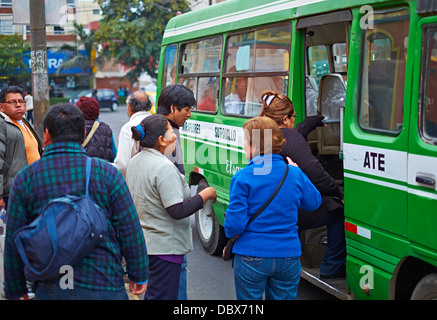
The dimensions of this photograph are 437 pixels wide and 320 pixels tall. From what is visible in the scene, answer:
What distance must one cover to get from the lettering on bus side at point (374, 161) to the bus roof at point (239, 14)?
3.49 feet

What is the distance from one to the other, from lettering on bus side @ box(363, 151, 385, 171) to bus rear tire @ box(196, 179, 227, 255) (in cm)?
310

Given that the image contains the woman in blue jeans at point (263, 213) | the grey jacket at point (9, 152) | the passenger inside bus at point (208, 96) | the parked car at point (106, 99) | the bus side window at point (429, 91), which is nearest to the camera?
the woman in blue jeans at point (263, 213)

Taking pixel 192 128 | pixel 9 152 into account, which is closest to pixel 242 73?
pixel 192 128

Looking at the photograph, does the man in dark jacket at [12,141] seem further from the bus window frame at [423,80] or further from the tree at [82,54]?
the tree at [82,54]

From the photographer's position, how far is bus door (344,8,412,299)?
12.9 ft

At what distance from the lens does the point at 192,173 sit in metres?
7.80

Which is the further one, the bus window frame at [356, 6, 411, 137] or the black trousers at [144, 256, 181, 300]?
the bus window frame at [356, 6, 411, 137]

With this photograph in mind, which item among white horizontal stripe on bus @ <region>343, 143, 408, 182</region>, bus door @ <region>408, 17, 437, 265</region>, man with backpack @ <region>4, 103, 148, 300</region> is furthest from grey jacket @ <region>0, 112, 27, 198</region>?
bus door @ <region>408, 17, 437, 265</region>

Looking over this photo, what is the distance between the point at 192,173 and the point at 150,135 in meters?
4.08

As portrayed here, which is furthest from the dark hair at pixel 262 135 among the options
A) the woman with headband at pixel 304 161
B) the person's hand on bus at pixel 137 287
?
the person's hand on bus at pixel 137 287

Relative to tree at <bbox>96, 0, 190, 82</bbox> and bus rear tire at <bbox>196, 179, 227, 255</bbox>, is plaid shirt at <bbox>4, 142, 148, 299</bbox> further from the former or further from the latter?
tree at <bbox>96, 0, 190, 82</bbox>

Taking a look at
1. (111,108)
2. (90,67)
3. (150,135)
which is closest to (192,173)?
(150,135)

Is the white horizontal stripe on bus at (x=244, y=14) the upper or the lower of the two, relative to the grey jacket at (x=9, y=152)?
upper

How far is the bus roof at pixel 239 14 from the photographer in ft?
16.4
